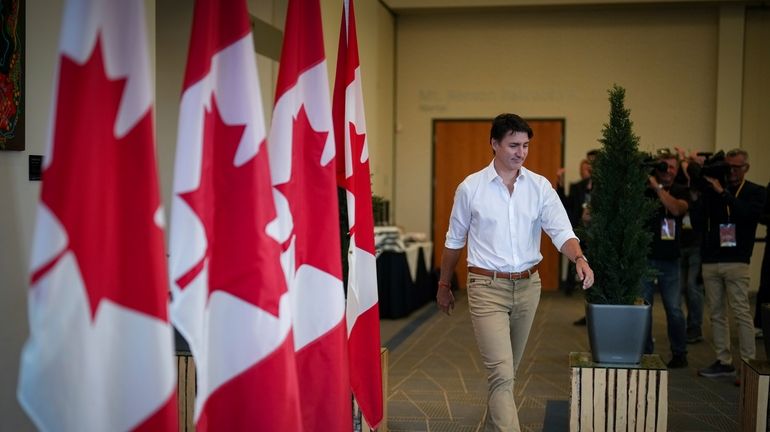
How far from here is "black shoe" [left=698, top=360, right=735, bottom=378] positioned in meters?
5.95

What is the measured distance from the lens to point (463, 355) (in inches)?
268

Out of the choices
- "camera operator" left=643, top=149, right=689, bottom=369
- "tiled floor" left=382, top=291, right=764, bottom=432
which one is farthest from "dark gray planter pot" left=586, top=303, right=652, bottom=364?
"camera operator" left=643, top=149, right=689, bottom=369

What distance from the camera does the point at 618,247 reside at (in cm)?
407

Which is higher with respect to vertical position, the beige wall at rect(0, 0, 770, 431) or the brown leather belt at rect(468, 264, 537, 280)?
the beige wall at rect(0, 0, 770, 431)

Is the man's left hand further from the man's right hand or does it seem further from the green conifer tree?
the man's right hand

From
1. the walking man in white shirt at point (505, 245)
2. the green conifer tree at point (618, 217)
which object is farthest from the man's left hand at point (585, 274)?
the green conifer tree at point (618, 217)

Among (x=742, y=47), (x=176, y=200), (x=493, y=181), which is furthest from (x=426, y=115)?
(x=176, y=200)

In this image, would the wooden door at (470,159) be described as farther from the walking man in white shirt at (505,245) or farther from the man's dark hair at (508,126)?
the man's dark hair at (508,126)

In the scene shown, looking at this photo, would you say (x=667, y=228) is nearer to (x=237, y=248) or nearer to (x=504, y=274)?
(x=504, y=274)

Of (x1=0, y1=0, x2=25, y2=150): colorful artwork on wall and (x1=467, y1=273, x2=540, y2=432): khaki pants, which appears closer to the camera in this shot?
(x1=0, y1=0, x2=25, y2=150): colorful artwork on wall

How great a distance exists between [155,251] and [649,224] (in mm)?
4580

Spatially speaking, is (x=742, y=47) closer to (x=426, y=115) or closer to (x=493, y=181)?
(x=426, y=115)

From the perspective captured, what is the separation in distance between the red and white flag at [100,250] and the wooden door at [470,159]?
383 inches

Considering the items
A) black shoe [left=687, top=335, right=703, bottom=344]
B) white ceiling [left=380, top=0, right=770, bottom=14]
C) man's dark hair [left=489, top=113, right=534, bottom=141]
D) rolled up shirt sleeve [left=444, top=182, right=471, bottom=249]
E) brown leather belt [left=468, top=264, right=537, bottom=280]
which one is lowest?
black shoe [left=687, top=335, right=703, bottom=344]
